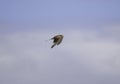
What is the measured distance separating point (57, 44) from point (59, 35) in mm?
3468

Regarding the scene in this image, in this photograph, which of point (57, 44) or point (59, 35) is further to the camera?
point (59, 35)

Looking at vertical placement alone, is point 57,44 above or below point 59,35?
below

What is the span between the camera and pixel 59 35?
38.2 metres

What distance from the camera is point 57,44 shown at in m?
35.0
